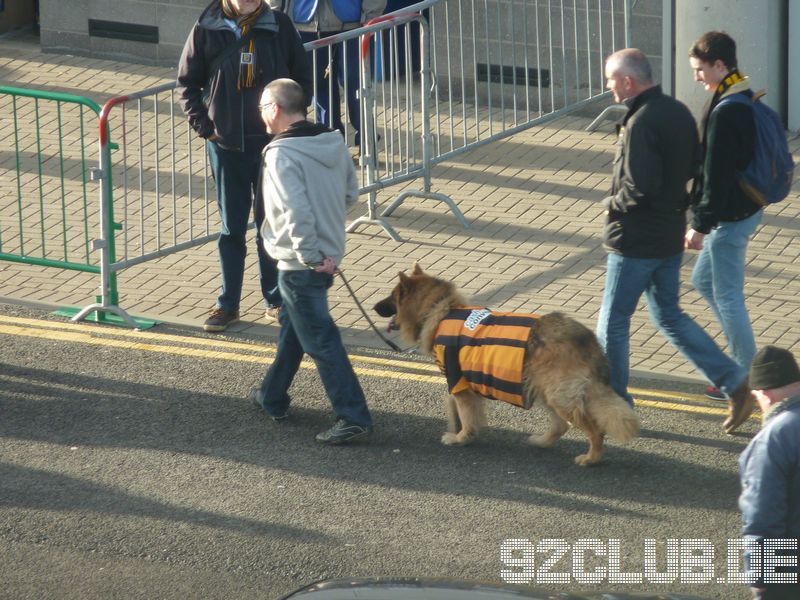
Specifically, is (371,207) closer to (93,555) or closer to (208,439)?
(208,439)

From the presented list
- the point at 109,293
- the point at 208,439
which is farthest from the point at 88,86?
the point at 208,439

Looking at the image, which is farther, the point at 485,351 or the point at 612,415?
the point at 485,351

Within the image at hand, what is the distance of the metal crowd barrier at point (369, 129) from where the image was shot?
10070 mm

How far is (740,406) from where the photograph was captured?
753cm

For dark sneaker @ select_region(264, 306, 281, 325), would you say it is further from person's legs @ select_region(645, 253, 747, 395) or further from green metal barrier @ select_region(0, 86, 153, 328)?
person's legs @ select_region(645, 253, 747, 395)

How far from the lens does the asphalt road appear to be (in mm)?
6285

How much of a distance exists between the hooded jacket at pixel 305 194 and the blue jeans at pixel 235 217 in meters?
1.71

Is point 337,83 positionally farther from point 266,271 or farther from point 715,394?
point 715,394

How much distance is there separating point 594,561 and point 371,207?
5.24 meters

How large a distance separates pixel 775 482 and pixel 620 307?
2.82 meters

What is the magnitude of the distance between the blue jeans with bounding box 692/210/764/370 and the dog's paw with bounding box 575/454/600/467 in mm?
1085

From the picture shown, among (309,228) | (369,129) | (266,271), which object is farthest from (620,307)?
(369,129)

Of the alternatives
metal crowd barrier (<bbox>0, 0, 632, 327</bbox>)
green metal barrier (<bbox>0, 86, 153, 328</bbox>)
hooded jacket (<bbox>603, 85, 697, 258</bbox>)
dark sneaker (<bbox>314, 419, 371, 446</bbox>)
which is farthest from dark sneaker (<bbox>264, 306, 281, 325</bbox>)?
hooded jacket (<bbox>603, 85, 697, 258</bbox>)

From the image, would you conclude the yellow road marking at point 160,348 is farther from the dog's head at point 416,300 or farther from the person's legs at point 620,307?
the person's legs at point 620,307
